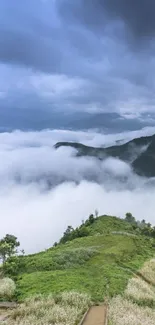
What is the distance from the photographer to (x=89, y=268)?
4572 cm

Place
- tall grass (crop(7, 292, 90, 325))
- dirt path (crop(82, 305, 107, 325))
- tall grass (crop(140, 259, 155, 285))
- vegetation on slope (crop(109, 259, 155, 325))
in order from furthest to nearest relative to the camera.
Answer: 1. tall grass (crop(140, 259, 155, 285))
2. vegetation on slope (crop(109, 259, 155, 325))
3. dirt path (crop(82, 305, 107, 325))
4. tall grass (crop(7, 292, 90, 325))

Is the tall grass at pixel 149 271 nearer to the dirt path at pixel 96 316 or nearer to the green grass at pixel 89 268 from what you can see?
the green grass at pixel 89 268

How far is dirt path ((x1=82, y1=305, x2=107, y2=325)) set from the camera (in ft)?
86.0

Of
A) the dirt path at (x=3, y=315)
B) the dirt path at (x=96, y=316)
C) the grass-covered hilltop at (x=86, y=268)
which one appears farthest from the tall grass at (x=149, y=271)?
the dirt path at (x=3, y=315)

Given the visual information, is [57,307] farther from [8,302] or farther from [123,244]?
[123,244]

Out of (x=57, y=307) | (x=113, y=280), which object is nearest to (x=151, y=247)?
(x=113, y=280)

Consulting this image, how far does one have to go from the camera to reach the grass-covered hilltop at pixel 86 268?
35.6 metres

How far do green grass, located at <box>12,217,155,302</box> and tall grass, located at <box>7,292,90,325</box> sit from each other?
7.25 feet

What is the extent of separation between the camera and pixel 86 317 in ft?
90.2

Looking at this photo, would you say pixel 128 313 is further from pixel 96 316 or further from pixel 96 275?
pixel 96 275

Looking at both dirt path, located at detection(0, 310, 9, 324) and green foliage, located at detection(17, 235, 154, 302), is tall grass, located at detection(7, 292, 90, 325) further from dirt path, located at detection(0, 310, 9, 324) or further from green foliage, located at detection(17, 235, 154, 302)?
green foliage, located at detection(17, 235, 154, 302)

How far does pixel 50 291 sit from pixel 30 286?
3.87m

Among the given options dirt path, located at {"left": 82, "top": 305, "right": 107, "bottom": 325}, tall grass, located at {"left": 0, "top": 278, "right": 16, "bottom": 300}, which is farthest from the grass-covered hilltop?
dirt path, located at {"left": 82, "top": 305, "right": 107, "bottom": 325}

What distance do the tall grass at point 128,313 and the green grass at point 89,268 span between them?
1.83 m
